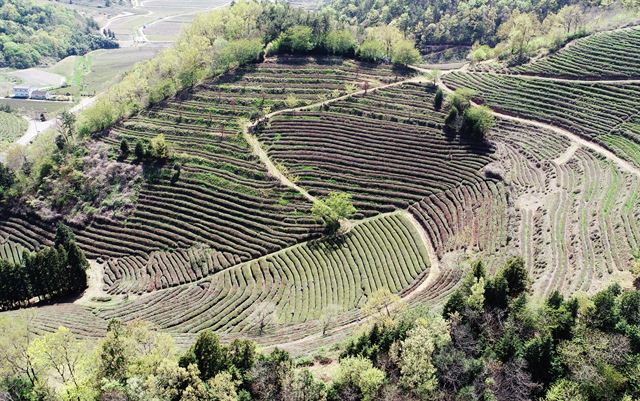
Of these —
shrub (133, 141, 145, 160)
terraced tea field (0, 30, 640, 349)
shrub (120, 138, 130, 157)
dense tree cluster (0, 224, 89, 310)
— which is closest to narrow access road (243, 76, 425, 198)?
terraced tea field (0, 30, 640, 349)

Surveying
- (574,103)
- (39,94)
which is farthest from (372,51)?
(39,94)

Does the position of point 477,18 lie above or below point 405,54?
above

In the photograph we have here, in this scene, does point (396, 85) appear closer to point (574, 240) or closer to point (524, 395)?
point (574, 240)

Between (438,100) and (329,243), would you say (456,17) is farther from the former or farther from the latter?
(329,243)

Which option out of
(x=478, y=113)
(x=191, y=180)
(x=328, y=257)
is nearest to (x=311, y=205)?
(x=328, y=257)

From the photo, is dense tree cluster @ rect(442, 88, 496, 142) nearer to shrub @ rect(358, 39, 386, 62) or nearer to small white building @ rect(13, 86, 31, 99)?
shrub @ rect(358, 39, 386, 62)

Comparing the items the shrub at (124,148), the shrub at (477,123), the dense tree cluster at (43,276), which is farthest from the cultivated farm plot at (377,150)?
the dense tree cluster at (43,276)
